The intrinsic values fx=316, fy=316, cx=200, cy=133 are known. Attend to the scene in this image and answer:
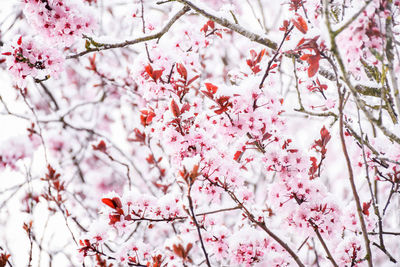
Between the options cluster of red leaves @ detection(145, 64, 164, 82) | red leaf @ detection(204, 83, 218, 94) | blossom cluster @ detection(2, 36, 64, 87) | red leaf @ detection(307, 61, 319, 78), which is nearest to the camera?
red leaf @ detection(307, 61, 319, 78)

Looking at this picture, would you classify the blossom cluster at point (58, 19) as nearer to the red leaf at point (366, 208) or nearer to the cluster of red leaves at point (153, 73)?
the cluster of red leaves at point (153, 73)

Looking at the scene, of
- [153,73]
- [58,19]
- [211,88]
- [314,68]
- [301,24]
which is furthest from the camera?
[58,19]

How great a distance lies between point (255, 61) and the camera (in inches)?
89.4

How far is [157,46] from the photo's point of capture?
8.10 ft

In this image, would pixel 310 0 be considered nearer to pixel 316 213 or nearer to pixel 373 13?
pixel 373 13

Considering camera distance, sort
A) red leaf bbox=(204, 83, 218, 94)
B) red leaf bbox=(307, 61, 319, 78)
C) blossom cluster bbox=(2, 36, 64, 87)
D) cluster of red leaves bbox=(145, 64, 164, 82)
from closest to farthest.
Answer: red leaf bbox=(307, 61, 319, 78)
red leaf bbox=(204, 83, 218, 94)
cluster of red leaves bbox=(145, 64, 164, 82)
blossom cluster bbox=(2, 36, 64, 87)

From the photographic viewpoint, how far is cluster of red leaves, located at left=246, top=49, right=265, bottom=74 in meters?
2.24

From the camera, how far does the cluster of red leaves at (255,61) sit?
2242mm

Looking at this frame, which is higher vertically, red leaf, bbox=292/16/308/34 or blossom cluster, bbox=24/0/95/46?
blossom cluster, bbox=24/0/95/46

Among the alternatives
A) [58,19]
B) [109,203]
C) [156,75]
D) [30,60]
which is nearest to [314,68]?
[156,75]

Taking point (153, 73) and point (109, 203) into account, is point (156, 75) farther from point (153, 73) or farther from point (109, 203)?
point (109, 203)

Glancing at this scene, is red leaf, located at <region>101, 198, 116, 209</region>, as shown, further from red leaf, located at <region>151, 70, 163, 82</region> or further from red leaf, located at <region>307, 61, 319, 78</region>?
red leaf, located at <region>307, 61, 319, 78</region>

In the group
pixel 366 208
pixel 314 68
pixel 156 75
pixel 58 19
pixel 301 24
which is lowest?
pixel 366 208

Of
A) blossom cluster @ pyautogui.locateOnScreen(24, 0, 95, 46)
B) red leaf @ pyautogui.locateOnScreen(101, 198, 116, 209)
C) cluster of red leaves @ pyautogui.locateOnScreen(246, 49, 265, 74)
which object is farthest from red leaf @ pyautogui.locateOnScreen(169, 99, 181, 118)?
blossom cluster @ pyautogui.locateOnScreen(24, 0, 95, 46)
